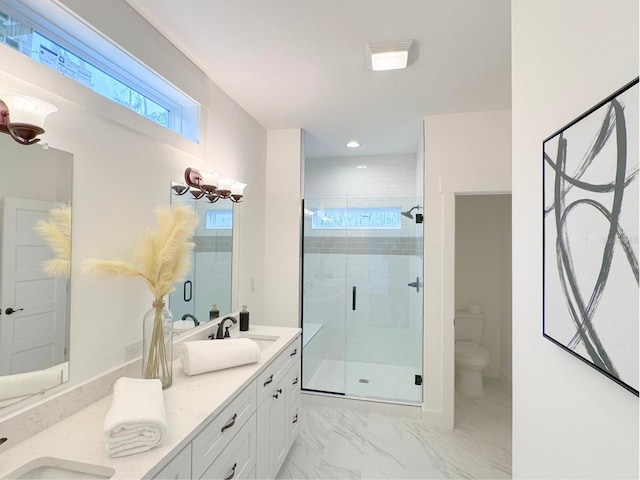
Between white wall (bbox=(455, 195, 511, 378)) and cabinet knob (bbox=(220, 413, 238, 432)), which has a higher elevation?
white wall (bbox=(455, 195, 511, 378))

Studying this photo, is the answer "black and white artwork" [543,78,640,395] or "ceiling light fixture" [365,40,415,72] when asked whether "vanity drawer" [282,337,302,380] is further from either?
"ceiling light fixture" [365,40,415,72]

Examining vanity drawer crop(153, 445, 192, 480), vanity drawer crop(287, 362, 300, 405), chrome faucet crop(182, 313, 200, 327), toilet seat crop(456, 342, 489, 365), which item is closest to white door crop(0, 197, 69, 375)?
vanity drawer crop(153, 445, 192, 480)

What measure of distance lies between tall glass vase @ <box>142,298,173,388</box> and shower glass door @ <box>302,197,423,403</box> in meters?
1.89

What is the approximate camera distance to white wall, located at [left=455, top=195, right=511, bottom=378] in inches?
151

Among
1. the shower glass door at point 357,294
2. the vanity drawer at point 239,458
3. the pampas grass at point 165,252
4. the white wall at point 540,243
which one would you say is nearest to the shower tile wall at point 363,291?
the shower glass door at point 357,294

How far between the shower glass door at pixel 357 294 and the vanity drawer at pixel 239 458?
1680mm

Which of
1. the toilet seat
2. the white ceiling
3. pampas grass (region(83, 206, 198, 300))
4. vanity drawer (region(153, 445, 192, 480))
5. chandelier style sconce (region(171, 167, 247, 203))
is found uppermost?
the white ceiling

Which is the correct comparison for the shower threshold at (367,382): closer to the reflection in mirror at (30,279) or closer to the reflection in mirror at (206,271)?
the reflection in mirror at (206,271)

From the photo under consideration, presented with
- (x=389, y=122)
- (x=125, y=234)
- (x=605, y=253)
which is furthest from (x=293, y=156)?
(x=605, y=253)

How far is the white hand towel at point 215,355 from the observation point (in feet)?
5.36

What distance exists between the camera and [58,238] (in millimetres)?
1273

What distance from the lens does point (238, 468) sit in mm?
1526

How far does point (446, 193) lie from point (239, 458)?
2.43 metres

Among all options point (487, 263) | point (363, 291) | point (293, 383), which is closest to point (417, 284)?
point (363, 291)
